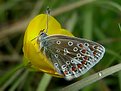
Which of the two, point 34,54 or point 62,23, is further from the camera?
point 62,23

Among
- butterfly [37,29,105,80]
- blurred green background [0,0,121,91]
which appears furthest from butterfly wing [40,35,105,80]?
blurred green background [0,0,121,91]

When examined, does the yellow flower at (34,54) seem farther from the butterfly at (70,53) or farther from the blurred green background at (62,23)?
the blurred green background at (62,23)

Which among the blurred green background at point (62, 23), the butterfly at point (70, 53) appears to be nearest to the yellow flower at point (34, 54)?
the butterfly at point (70, 53)

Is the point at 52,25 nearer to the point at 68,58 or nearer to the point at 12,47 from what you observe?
the point at 68,58

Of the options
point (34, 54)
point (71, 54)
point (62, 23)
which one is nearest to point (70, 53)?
point (71, 54)

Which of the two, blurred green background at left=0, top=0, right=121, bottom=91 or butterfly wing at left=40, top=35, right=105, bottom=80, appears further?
blurred green background at left=0, top=0, right=121, bottom=91

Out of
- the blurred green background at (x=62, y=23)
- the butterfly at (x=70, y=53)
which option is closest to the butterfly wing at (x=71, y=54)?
the butterfly at (x=70, y=53)

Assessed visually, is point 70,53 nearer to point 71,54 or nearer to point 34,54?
point 71,54

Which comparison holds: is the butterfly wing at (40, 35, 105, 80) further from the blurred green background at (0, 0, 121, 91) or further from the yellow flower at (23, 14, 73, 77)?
the blurred green background at (0, 0, 121, 91)

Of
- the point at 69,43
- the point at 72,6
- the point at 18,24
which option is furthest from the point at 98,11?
the point at 69,43

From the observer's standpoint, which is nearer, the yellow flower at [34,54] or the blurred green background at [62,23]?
the yellow flower at [34,54]
